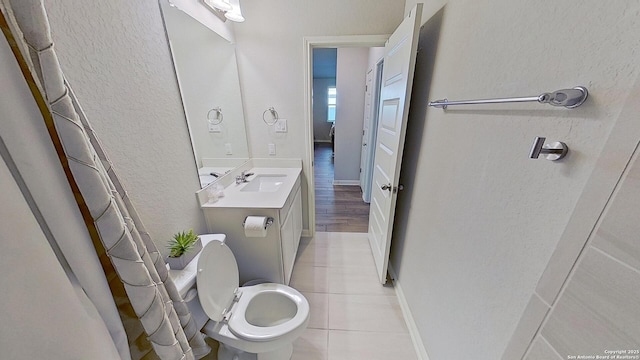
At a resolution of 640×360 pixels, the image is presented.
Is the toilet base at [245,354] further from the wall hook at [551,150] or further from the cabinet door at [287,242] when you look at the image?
the wall hook at [551,150]

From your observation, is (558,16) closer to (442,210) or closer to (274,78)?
(442,210)

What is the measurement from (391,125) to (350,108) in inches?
84.7

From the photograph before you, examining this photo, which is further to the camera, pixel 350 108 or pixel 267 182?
pixel 350 108

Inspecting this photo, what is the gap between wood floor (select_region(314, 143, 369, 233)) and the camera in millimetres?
2754

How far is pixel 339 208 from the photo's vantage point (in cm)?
321

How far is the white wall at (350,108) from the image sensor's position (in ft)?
11.3

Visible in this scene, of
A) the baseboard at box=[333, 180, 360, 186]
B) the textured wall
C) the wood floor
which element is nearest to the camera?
the textured wall

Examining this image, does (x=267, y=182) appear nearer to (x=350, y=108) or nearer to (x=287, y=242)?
(x=287, y=242)

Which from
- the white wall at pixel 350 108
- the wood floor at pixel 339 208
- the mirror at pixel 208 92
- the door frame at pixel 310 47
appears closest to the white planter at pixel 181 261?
the mirror at pixel 208 92

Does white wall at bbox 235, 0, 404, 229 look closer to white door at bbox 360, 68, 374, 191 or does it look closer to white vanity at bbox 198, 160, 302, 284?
white vanity at bbox 198, 160, 302, 284

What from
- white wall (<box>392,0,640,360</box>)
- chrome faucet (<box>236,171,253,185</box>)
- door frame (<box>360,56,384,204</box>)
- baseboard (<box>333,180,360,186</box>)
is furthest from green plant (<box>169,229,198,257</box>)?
baseboard (<box>333,180,360,186</box>)

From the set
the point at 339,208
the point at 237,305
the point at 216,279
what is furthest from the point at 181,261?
the point at 339,208

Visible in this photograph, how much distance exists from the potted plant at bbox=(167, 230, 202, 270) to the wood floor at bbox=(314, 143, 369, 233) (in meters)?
1.76

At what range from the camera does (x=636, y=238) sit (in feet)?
1.23
